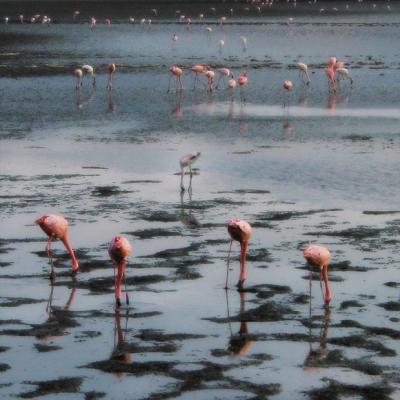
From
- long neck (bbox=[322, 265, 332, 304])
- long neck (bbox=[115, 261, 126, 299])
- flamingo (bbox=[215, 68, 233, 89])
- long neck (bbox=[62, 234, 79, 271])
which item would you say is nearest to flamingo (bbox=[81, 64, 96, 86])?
flamingo (bbox=[215, 68, 233, 89])

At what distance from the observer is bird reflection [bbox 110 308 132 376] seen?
10258mm

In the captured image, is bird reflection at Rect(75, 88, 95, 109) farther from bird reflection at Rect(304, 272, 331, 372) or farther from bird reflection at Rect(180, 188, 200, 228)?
bird reflection at Rect(304, 272, 331, 372)

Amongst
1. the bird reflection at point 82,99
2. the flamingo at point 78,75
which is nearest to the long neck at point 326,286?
the bird reflection at point 82,99

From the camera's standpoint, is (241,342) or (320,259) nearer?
(241,342)

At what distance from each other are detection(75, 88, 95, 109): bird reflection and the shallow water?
0.30m

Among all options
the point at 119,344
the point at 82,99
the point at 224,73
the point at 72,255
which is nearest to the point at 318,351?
the point at 119,344

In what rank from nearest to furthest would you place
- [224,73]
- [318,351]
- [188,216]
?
[318,351], [188,216], [224,73]

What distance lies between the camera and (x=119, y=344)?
1065 cm

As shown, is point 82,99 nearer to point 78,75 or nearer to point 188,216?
point 78,75

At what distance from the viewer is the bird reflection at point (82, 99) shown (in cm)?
3155

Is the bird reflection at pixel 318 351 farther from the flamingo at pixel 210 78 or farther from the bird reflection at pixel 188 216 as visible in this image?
the flamingo at pixel 210 78

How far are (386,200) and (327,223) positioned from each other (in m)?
1.94

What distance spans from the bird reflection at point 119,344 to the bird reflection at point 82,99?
20100 millimetres

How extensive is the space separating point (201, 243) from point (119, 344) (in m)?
3.95
